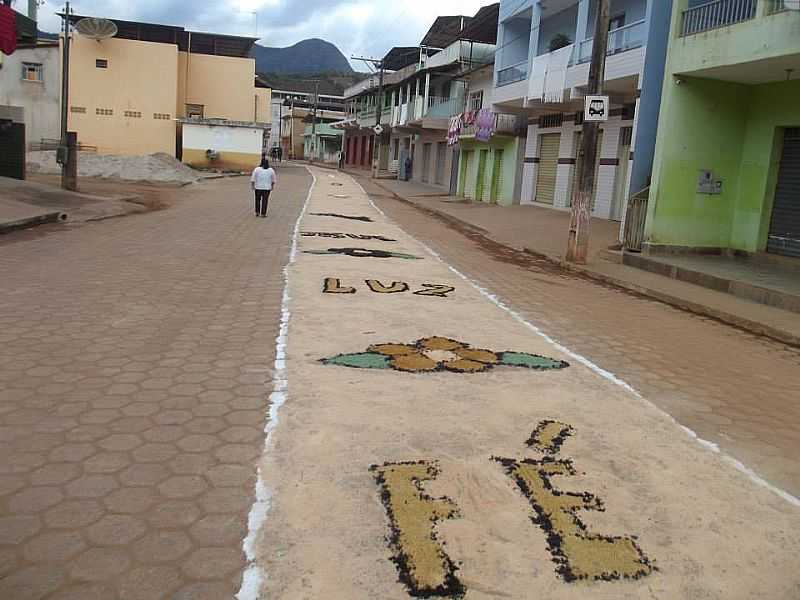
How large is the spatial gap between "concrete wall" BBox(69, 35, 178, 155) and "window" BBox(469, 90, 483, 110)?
62.4 ft

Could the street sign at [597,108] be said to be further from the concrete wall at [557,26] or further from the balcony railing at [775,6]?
the concrete wall at [557,26]

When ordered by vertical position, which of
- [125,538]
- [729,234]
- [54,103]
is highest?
[54,103]

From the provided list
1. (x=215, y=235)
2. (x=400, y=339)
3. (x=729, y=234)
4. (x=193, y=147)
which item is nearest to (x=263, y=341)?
(x=400, y=339)

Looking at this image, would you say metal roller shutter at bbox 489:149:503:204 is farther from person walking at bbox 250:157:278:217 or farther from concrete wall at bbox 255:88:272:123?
concrete wall at bbox 255:88:272:123

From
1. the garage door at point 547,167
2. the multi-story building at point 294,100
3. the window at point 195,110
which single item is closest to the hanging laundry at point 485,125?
the garage door at point 547,167

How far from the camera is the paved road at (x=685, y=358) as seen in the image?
4.80 m

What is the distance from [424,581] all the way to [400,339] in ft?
12.8

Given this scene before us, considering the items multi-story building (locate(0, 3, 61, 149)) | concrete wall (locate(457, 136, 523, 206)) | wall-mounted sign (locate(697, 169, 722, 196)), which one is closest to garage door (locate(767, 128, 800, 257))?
wall-mounted sign (locate(697, 169, 722, 196))

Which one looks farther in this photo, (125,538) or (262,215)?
(262,215)

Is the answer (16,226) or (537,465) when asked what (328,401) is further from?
(16,226)

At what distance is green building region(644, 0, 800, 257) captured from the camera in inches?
518

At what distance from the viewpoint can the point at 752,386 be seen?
6.22 metres

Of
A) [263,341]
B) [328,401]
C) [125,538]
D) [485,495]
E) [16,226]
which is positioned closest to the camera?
[125,538]

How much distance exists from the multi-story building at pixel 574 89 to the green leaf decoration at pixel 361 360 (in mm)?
9063
